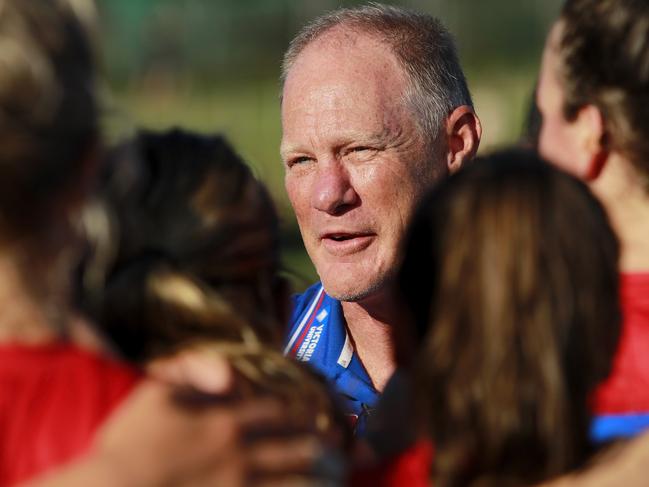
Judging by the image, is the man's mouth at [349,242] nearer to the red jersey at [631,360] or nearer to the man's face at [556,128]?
the man's face at [556,128]

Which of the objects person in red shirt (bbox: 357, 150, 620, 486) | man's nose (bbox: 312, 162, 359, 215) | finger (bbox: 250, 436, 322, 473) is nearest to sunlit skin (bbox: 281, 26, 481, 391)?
man's nose (bbox: 312, 162, 359, 215)

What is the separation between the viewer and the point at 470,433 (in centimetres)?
206

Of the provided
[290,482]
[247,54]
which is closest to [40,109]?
[290,482]

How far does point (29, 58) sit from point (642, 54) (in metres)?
1.24

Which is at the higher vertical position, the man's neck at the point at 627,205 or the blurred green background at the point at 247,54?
the blurred green background at the point at 247,54

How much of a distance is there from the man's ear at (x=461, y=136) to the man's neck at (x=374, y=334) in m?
0.56

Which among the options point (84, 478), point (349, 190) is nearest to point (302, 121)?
point (349, 190)

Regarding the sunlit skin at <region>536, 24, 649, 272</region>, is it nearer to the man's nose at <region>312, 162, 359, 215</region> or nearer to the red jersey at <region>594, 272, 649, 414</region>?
the red jersey at <region>594, 272, 649, 414</region>

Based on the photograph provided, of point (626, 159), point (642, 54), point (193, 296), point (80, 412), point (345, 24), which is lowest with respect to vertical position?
point (80, 412)

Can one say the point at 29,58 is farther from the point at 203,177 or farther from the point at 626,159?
the point at 626,159

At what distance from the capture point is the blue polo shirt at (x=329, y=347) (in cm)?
398

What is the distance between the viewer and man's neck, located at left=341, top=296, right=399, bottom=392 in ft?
13.7

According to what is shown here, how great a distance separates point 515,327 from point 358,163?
2.15m

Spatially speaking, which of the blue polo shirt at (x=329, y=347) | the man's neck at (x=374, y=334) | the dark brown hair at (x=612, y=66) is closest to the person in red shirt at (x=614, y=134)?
the dark brown hair at (x=612, y=66)
